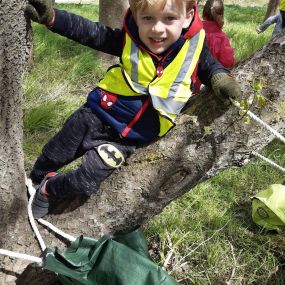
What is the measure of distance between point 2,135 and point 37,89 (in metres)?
2.26

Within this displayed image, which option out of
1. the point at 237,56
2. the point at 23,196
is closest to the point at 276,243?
the point at 23,196

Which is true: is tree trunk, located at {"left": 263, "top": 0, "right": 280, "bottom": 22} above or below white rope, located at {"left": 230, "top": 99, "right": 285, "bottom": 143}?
below

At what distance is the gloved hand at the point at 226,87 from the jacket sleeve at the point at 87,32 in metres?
0.46

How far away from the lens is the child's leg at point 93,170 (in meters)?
1.54

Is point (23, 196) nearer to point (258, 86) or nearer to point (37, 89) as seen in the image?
point (258, 86)

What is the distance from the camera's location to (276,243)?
7.59 feet

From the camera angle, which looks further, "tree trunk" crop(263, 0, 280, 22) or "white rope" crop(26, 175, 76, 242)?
"tree trunk" crop(263, 0, 280, 22)

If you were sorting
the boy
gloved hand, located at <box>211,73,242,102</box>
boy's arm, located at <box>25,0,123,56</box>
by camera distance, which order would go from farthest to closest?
the boy < gloved hand, located at <box>211,73,242,102</box> < boy's arm, located at <box>25,0,123,56</box>

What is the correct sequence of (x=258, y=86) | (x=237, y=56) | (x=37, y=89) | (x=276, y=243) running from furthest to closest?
(x=237, y=56) → (x=37, y=89) → (x=276, y=243) → (x=258, y=86)

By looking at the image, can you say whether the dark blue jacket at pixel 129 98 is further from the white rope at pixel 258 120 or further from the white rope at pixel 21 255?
the white rope at pixel 21 255

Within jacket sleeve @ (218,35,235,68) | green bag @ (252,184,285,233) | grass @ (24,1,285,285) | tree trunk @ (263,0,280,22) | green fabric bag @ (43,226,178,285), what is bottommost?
tree trunk @ (263,0,280,22)

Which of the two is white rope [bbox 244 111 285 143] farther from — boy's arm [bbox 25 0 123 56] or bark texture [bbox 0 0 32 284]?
bark texture [bbox 0 0 32 284]

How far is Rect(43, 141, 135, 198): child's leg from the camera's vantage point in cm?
154

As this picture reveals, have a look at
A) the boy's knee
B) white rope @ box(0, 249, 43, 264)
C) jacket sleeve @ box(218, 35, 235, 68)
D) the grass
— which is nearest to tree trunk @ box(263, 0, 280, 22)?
jacket sleeve @ box(218, 35, 235, 68)
